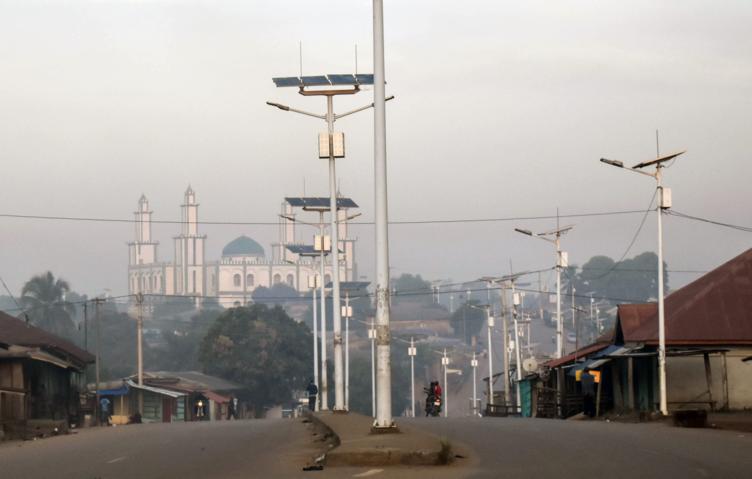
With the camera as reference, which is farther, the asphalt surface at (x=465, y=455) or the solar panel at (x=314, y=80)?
the solar panel at (x=314, y=80)

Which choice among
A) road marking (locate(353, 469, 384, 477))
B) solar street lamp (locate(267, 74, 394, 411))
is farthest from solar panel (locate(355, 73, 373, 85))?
road marking (locate(353, 469, 384, 477))

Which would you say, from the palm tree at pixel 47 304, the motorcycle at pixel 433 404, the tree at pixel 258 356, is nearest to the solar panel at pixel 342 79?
the motorcycle at pixel 433 404

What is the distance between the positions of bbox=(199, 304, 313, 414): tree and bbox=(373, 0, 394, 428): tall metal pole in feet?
286

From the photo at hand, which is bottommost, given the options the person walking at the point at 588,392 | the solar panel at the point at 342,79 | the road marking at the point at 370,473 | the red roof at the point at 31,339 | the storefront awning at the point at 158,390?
the storefront awning at the point at 158,390

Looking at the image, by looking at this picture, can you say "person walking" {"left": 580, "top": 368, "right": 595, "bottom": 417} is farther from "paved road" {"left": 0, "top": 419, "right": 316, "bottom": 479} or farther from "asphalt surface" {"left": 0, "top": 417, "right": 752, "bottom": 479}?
"paved road" {"left": 0, "top": 419, "right": 316, "bottom": 479}

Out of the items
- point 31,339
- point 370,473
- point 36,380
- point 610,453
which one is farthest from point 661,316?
point 31,339

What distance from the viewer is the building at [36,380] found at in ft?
149

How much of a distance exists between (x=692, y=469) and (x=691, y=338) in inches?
1113

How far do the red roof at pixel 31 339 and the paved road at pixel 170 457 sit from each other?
87.2 ft

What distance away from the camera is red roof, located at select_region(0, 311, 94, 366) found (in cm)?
5768

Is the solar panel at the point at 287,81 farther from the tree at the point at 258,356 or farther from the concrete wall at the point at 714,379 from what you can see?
the tree at the point at 258,356

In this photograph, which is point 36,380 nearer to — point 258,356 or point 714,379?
point 714,379

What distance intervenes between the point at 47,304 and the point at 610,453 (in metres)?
139

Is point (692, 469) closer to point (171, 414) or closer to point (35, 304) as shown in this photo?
point (171, 414)
